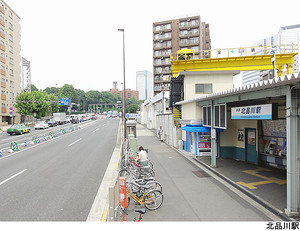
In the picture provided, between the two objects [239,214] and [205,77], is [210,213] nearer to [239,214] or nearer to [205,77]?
[239,214]

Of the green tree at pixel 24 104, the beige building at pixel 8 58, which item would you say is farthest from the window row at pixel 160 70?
the beige building at pixel 8 58

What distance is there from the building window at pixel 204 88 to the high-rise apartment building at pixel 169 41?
3966cm

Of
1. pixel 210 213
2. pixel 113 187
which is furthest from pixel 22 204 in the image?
pixel 210 213

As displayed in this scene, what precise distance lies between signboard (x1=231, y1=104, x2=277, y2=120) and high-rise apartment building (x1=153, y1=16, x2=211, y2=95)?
166ft

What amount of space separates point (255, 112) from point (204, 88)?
12.3 meters

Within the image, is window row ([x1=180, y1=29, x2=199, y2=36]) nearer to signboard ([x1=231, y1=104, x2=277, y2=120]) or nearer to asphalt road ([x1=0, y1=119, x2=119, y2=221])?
asphalt road ([x1=0, y1=119, x2=119, y2=221])

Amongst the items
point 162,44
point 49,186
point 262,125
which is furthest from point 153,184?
point 162,44

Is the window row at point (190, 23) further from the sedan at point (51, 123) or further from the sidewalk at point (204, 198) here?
the sidewalk at point (204, 198)

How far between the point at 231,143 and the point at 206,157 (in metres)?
2.01

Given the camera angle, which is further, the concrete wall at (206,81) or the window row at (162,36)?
the window row at (162,36)

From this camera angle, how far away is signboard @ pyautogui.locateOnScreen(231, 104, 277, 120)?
25.4 ft

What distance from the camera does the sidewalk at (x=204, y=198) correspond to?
22.0 feet

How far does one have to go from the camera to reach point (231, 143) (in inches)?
585

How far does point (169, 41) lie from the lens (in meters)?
64.1
